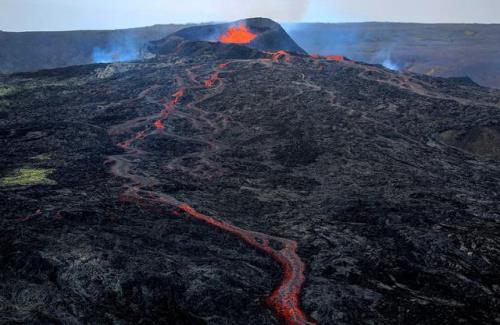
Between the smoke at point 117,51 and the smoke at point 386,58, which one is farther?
the smoke at point 117,51

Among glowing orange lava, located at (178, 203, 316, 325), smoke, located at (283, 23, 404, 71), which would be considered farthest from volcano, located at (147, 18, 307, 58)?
glowing orange lava, located at (178, 203, 316, 325)

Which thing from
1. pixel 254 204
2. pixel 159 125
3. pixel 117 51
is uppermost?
pixel 117 51

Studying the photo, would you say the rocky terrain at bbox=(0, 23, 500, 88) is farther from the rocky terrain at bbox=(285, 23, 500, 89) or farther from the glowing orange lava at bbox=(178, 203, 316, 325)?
the glowing orange lava at bbox=(178, 203, 316, 325)

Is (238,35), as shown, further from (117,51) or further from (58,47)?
(58,47)

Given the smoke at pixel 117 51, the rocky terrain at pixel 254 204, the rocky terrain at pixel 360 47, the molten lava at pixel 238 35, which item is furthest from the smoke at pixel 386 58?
the rocky terrain at pixel 254 204

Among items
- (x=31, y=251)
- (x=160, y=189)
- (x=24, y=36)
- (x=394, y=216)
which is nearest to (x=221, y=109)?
(x=160, y=189)

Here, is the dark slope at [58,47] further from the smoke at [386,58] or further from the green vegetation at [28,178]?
the green vegetation at [28,178]

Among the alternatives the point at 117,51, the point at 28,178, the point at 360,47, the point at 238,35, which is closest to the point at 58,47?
the point at 117,51
